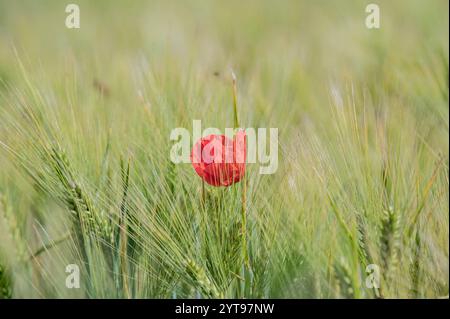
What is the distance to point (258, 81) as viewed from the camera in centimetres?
130

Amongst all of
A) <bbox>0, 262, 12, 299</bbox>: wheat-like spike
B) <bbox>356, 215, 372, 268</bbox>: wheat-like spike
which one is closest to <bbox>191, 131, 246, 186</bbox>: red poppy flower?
<bbox>356, 215, 372, 268</bbox>: wheat-like spike

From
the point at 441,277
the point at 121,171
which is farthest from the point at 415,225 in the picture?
the point at 121,171

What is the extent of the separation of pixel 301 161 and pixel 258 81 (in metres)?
0.45

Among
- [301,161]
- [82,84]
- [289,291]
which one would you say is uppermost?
[82,84]

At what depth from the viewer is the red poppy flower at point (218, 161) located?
2.81 ft

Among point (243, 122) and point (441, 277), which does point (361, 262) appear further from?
point (243, 122)

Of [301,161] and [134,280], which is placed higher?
[301,161]

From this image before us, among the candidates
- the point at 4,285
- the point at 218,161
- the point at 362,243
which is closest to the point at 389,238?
the point at 362,243

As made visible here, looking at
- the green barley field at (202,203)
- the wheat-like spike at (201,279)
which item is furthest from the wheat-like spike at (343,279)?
the wheat-like spike at (201,279)

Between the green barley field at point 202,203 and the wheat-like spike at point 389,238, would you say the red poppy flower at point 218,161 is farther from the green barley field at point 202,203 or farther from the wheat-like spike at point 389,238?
the wheat-like spike at point 389,238

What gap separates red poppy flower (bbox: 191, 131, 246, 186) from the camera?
857 millimetres

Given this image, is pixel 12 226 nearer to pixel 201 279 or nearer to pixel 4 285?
pixel 4 285

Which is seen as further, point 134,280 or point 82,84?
point 82,84

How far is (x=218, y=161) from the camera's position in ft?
2.82
